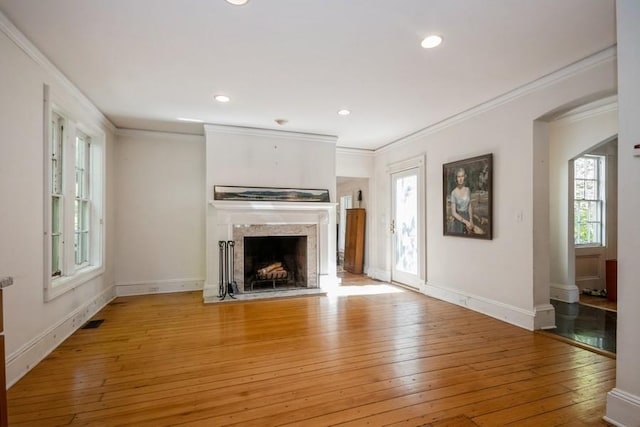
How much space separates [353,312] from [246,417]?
91.1 inches

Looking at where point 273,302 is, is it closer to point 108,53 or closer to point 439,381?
point 439,381

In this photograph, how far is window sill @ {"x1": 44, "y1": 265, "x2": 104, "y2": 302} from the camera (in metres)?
2.87

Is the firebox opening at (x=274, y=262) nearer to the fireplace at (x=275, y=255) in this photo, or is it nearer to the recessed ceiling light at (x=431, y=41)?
the fireplace at (x=275, y=255)

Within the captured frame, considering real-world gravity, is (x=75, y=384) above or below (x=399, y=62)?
below

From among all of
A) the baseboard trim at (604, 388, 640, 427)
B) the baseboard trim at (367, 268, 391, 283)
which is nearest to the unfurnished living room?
the baseboard trim at (604, 388, 640, 427)

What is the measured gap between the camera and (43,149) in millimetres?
2807

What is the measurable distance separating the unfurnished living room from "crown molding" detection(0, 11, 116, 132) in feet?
0.08

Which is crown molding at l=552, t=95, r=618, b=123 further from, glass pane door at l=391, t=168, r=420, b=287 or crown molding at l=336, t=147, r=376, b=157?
crown molding at l=336, t=147, r=376, b=157

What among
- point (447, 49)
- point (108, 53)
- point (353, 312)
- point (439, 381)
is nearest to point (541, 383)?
point (439, 381)

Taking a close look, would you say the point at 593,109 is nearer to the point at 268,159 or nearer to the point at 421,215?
the point at 421,215

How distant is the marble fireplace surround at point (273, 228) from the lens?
4824 mm

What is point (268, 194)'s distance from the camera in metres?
5.04

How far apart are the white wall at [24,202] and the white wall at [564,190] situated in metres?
6.15

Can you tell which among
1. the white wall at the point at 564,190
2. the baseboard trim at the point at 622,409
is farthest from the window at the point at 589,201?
the baseboard trim at the point at 622,409
